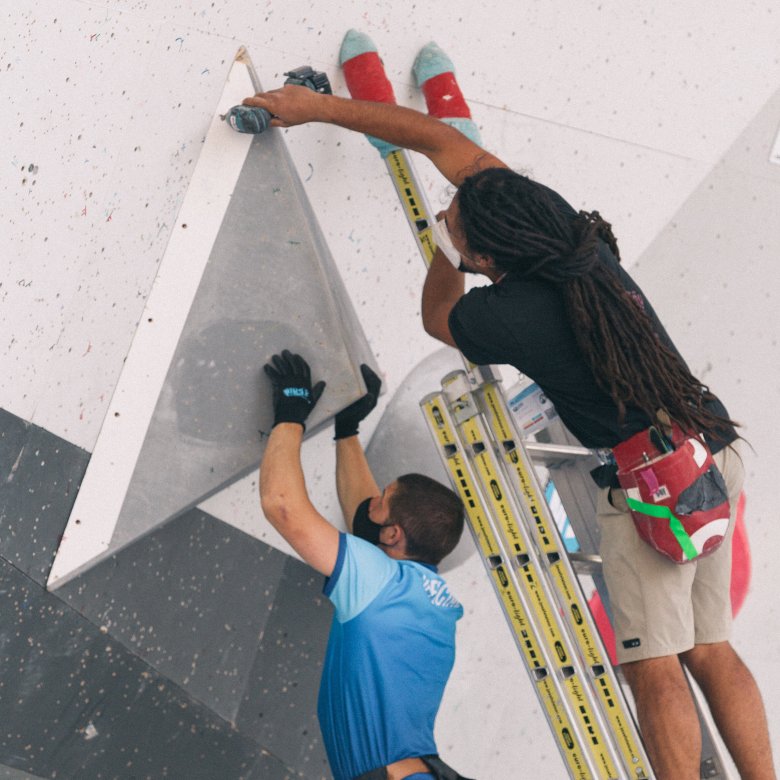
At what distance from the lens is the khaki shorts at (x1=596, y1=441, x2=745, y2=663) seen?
172 centimetres

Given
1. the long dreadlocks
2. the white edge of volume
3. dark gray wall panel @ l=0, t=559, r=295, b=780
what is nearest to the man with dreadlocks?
the long dreadlocks

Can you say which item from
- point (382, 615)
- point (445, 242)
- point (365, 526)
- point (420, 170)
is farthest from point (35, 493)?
point (420, 170)

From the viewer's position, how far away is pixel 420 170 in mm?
2363

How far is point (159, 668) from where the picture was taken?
2057 mm

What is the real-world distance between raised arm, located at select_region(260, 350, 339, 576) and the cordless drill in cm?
46

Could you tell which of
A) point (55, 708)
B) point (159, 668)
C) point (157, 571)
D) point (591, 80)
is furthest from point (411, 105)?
point (55, 708)

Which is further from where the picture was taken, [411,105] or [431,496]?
[411,105]

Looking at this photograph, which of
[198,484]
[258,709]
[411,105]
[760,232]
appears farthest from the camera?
[760,232]

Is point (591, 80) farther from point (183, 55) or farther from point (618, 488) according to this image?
point (618, 488)

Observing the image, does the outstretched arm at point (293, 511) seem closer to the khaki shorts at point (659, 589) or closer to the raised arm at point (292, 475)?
the raised arm at point (292, 475)

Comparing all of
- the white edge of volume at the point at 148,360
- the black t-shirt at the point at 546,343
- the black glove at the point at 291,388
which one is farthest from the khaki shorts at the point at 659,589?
the white edge of volume at the point at 148,360

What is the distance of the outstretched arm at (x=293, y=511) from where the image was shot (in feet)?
5.61

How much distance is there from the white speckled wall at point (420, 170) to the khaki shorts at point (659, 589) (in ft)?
2.36

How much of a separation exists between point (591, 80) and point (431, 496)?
1.34 m
